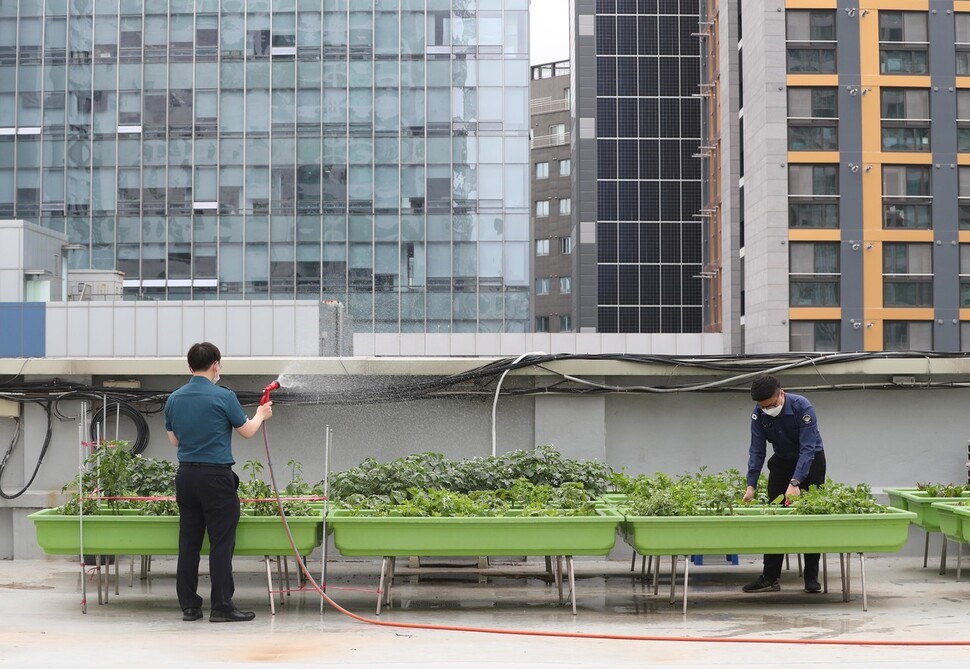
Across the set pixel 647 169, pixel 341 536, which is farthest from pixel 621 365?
pixel 647 169

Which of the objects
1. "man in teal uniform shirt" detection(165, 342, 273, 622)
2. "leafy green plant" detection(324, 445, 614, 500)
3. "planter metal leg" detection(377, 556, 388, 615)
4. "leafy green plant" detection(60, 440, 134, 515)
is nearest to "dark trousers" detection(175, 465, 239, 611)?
"man in teal uniform shirt" detection(165, 342, 273, 622)

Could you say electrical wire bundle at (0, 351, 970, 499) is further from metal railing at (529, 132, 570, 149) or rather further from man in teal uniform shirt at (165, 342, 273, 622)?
metal railing at (529, 132, 570, 149)

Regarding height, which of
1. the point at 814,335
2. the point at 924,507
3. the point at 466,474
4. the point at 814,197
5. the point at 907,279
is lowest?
the point at 924,507

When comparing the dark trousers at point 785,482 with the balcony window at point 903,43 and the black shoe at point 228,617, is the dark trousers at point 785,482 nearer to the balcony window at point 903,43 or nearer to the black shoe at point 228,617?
the black shoe at point 228,617

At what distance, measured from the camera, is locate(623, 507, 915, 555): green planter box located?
873 centimetres

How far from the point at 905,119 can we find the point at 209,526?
155ft

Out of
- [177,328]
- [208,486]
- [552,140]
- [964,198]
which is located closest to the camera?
[208,486]

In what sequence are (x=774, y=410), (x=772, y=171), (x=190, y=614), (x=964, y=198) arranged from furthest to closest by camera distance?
(x=772, y=171) → (x=964, y=198) → (x=774, y=410) → (x=190, y=614)

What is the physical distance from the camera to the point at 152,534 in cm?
892

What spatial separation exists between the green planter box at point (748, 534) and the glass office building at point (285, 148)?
54757 mm

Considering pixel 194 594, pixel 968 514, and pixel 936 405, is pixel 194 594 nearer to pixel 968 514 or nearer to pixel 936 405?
pixel 968 514

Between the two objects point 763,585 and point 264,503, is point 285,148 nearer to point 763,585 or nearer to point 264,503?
point 264,503

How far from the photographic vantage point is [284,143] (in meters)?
64.2

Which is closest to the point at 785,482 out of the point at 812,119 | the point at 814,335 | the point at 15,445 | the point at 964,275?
the point at 15,445
